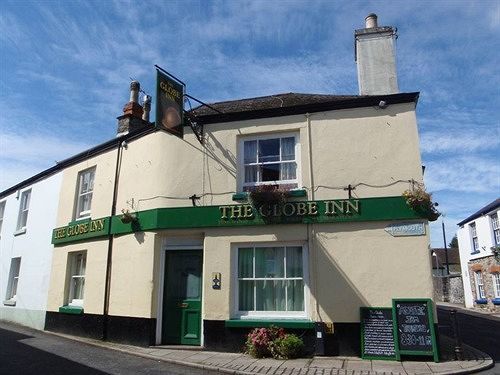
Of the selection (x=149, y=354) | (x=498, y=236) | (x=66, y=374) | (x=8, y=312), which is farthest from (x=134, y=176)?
(x=498, y=236)

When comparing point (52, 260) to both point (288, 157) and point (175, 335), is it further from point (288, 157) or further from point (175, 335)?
point (288, 157)

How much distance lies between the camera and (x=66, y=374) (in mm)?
7516

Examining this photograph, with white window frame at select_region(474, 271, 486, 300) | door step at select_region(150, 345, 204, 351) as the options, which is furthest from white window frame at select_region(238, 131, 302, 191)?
white window frame at select_region(474, 271, 486, 300)

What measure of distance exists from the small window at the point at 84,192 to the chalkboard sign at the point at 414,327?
29.7 ft

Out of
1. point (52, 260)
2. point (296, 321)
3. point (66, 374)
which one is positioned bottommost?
point (66, 374)

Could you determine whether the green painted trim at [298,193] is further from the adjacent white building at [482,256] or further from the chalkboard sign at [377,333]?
the adjacent white building at [482,256]

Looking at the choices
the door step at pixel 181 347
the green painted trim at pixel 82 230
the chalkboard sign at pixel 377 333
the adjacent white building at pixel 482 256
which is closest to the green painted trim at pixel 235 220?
the green painted trim at pixel 82 230

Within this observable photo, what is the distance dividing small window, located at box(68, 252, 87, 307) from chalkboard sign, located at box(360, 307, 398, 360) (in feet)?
26.2

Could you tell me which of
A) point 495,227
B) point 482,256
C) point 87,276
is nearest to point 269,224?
point 87,276

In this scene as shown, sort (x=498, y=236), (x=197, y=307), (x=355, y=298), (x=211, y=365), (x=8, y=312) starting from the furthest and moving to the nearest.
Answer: (x=498, y=236) → (x=8, y=312) → (x=197, y=307) → (x=355, y=298) → (x=211, y=365)

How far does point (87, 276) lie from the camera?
Result: 465 inches

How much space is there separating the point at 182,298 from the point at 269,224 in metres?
2.79

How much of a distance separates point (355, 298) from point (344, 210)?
1.86 metres

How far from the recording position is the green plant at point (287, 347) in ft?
Result: 28.3
